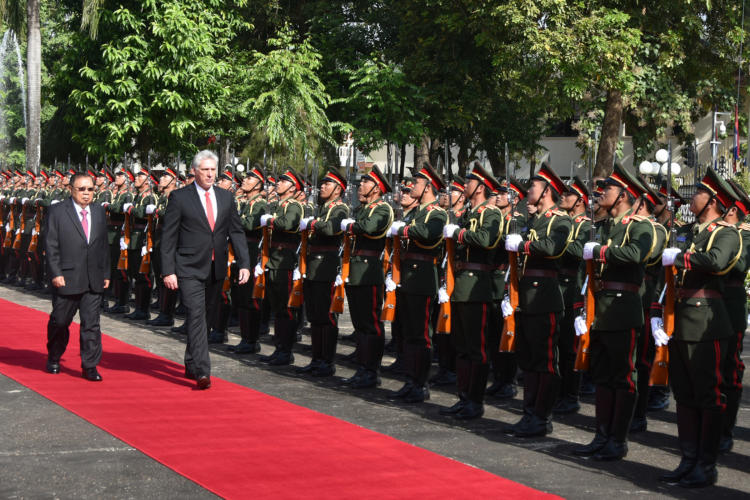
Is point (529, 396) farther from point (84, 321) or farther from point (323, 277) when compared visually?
point (84, 321)

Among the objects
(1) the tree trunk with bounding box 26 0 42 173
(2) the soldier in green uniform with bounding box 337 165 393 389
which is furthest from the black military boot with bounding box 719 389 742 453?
(1) the tree trunk with bounding box 26 0 42 173

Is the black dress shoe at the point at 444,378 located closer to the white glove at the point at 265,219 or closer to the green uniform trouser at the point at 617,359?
the white glove at the point at 265,219

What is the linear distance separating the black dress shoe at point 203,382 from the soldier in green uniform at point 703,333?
394 cm

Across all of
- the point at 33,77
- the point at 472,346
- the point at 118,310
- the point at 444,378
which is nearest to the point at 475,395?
the point at 472,346

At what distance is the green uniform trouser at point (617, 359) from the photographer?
6852mm

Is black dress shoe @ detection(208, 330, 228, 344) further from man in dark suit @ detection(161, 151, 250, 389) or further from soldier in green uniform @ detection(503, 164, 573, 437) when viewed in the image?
soldier in green uniform @ detection(503, 164, 573, 437)

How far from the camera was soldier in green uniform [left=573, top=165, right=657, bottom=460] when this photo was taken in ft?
22.3

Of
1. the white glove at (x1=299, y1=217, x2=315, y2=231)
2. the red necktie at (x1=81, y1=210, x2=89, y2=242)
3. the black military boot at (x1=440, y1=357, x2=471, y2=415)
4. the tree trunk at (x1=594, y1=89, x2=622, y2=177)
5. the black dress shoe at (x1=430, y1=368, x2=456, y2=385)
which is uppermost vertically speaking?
the tree trunk at (x1=594, y1=89, x2=622, y2=177)

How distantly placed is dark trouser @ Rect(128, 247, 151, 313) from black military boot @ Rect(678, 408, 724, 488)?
883cm

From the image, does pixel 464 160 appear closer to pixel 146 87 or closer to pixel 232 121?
pixel 232 121

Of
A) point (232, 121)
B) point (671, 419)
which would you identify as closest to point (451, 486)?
point (671, 419)

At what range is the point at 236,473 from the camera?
20.1 ft

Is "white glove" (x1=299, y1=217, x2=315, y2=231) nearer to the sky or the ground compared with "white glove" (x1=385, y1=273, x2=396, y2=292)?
nearer to the sky

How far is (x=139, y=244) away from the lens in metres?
13.8
